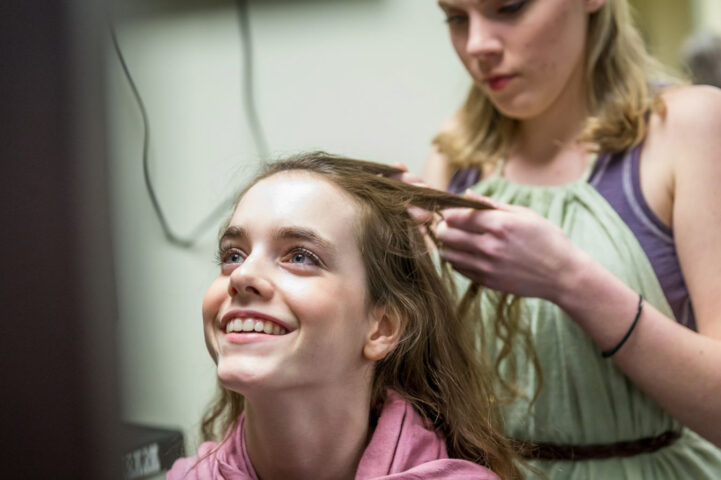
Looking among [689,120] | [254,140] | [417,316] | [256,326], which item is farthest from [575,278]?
[254,140]

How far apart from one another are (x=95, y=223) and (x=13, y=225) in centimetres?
5

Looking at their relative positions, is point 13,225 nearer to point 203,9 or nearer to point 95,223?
point 95,223

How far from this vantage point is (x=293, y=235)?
90cm

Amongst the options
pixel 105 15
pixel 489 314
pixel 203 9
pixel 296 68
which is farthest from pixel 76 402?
pixel 296 68

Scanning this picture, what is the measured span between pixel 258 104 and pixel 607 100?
2.35 feet

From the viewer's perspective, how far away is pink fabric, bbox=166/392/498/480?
2.99ft

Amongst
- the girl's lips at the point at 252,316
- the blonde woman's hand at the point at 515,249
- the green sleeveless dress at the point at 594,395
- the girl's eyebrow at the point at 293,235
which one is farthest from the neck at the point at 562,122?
the girl's lips at the point at 252,316

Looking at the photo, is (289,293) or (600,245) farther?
(600,245)

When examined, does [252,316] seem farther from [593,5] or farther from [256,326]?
[593,5]

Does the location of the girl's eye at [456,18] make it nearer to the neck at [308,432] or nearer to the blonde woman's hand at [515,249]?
the blonde woman's hand at [515,249]

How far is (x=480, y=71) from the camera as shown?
120 cm

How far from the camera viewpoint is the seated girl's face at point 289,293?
845mm

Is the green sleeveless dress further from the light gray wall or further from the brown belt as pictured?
the light gray wall

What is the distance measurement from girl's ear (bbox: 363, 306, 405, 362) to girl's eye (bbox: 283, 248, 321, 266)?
122mm
